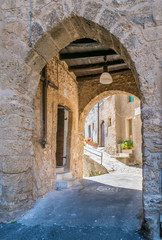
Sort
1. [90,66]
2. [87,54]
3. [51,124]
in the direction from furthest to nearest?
1. [90,66]
2. [87,54]
3. [51,124]

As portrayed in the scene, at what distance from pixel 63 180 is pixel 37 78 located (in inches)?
113

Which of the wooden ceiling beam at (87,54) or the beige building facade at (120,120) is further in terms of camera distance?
the beige building facade at (120,120)

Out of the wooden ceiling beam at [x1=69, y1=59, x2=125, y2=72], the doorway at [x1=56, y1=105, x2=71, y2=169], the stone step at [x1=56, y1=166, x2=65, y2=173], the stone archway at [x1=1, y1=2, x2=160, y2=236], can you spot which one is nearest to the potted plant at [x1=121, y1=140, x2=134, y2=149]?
the doorway at [x1=56, y1=105, x2=71, y2=169]

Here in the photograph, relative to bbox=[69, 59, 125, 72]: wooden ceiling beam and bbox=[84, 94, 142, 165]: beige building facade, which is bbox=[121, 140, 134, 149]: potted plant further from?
bbox=[69, 59, 125, 72]: wooden ceiling beam

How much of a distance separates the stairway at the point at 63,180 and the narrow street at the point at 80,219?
72cm

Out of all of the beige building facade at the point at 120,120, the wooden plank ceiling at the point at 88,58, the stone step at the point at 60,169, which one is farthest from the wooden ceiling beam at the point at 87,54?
the beige building facade at the point at 120,120

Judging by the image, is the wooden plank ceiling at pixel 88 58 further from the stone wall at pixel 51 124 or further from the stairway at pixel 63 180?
the stairway at pixel 63 180

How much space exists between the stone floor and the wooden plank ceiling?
304cm

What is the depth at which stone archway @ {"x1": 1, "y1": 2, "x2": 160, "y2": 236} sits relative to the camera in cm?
199

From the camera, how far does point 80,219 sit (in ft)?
8.02

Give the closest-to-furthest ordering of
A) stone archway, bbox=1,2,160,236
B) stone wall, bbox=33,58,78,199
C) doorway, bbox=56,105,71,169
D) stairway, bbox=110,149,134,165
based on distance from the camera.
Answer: stone archway, bbox=1,2,160,236 → stone wall, bbox=33,58,78,199 → doorway, bbox=56,105,71,169 → stairway, bbox=110,149,134,165

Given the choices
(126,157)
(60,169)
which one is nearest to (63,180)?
(60,169)

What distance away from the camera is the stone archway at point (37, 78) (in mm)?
1993

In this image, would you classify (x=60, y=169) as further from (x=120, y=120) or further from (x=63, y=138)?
(x=120, y=120)
